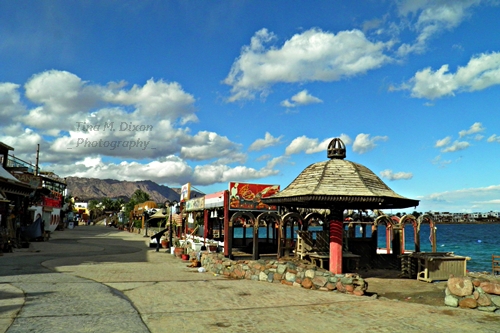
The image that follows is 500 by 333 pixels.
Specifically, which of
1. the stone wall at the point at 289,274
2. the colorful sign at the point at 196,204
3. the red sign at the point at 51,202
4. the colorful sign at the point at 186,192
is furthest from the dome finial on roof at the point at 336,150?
the red sign at the point at 51,202

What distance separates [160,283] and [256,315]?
5038 mm

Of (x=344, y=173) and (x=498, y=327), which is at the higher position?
(x=344, y=173)

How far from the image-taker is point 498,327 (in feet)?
28.2

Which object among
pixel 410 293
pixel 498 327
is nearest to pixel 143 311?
pixel 498 327

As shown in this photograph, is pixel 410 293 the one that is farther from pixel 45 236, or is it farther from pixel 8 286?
pixel 45 236

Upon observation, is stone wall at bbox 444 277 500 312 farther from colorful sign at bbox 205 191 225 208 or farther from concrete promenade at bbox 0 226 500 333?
colorful sign at bbox 205 191 225 208

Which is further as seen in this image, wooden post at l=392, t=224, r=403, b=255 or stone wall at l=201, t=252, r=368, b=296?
wooden post at l=392, t=224, r=403, b=255

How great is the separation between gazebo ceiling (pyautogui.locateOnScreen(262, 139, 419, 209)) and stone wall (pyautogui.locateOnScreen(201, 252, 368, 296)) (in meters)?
2.32

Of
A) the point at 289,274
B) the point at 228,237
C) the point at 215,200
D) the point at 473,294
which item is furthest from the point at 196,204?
the point at 473,294

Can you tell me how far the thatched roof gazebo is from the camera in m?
13.4

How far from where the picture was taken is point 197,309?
31.1ft

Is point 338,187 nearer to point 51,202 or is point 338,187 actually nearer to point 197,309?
point 197,309

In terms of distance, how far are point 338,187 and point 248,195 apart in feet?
23.6

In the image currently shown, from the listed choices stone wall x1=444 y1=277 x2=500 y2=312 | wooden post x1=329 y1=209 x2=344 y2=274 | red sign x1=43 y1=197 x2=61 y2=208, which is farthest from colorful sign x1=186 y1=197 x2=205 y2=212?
red sign x1=43 y1=197 x2=61 y2=208
